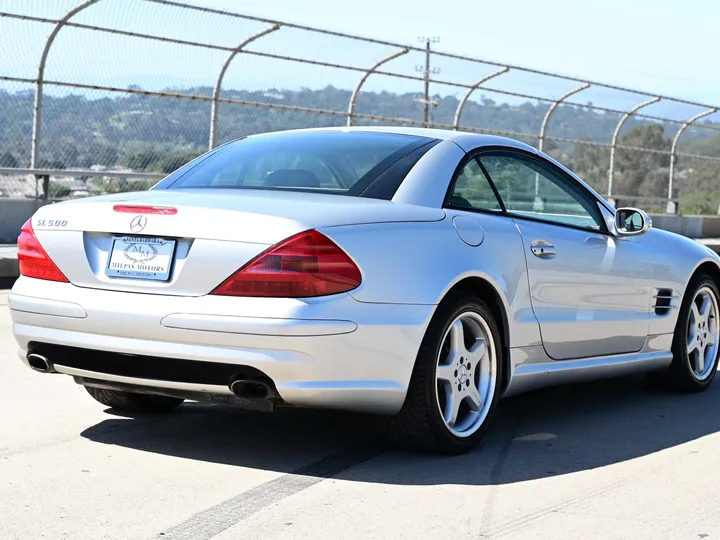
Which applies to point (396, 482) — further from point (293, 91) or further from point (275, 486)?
point (293, 91)

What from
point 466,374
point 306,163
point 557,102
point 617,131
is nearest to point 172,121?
point 557,102

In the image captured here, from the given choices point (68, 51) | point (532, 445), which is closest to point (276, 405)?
point (532, 445)

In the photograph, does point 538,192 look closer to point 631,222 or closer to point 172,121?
point 631,222

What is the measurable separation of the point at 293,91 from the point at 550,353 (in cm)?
1038

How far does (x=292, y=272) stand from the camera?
4535 mm

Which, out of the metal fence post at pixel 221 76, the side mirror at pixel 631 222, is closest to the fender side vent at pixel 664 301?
the side mirror at pixel 631 222

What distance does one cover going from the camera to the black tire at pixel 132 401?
579cm

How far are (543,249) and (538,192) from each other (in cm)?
70

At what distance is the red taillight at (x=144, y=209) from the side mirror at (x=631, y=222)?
2.70 m

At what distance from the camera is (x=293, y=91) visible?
1570cm

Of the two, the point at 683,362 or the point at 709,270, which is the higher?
the point at 709,270

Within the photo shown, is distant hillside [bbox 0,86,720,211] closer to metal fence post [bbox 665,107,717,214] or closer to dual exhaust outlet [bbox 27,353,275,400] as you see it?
metal fence post [bbox 665,107,717,214]

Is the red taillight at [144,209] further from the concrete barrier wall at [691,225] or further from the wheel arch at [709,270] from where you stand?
the concrete barrier wall at [691,225]

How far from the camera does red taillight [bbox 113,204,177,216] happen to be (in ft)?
15.6
